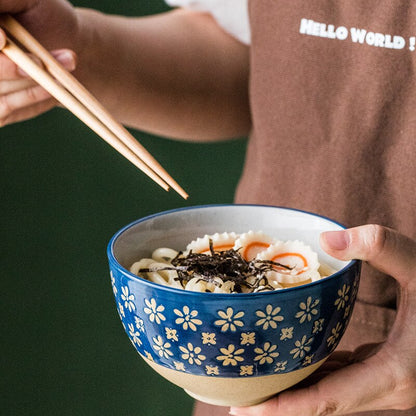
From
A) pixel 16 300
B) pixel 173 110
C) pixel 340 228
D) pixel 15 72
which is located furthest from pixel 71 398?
pixel 340 228

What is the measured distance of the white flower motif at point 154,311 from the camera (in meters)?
0.61

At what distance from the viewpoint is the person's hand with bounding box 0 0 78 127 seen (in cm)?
87

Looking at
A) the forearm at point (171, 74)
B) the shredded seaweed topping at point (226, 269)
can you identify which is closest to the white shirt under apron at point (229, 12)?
the forearm at point (171, 74)

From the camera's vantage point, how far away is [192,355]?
62cm

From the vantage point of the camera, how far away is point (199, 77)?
1.26 metres

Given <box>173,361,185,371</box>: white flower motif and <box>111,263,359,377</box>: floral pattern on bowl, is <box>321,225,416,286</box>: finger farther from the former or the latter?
<box>173,361,185,371</box>: white flower motif

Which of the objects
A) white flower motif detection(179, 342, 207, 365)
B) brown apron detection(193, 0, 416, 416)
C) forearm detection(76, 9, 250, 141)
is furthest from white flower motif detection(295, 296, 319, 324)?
forearm detection(76, 9, 250, 141)

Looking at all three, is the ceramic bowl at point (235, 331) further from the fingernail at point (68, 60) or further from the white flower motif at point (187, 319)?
the fingernail at point (68, 60)

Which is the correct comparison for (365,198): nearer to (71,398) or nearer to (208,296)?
(208,296)

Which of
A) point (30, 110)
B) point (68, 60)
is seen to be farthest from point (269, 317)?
point (30, 110)

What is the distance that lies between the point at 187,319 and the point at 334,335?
166mm

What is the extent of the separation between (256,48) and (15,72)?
15.5 inches

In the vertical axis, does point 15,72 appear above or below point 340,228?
above

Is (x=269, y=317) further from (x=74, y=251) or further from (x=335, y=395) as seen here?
(x=74, y=251)
